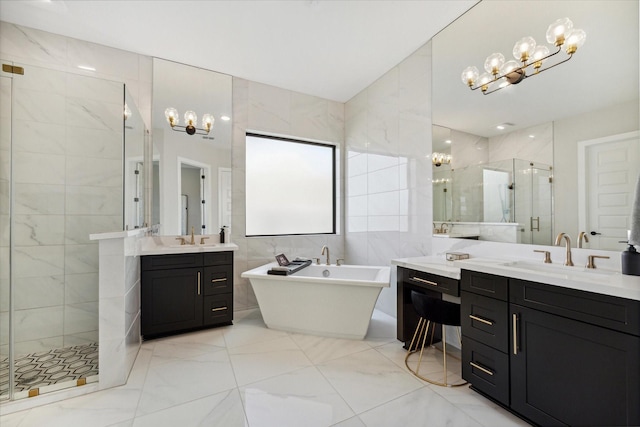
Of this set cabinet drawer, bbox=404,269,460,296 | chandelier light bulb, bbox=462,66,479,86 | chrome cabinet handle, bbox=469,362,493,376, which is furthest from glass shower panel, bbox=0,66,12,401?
chandelier light bulb, bbox=462,66,479,86

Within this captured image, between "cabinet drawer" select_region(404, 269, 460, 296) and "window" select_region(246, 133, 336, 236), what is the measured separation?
2017 mm

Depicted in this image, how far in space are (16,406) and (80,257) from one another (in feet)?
3.65

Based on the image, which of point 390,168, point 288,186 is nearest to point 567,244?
point 390,168

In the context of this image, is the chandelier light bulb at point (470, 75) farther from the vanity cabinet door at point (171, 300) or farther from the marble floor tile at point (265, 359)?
the vanity cabinet door at point (171, 300)

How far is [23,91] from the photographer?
2.12m

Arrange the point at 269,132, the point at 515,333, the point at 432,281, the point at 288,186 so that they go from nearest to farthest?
the point at 515,333
the point at 432,281
the point at 269,132
the point at 288,186

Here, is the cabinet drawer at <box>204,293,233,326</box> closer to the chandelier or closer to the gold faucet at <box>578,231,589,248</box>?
the gold faucet at <box>578,231,589,248</box>

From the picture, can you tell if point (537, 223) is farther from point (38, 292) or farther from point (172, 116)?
point (38, 292)

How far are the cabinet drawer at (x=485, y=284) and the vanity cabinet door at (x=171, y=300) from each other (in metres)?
2.44

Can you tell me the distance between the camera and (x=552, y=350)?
1.43m

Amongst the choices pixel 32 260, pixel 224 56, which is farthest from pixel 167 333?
pixel 224 56

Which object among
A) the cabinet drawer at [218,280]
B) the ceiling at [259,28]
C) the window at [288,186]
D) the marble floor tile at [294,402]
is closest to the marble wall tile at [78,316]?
the cabinet drawer at [218,280]

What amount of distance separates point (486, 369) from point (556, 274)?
2.44 ft

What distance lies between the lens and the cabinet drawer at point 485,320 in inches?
65.1
